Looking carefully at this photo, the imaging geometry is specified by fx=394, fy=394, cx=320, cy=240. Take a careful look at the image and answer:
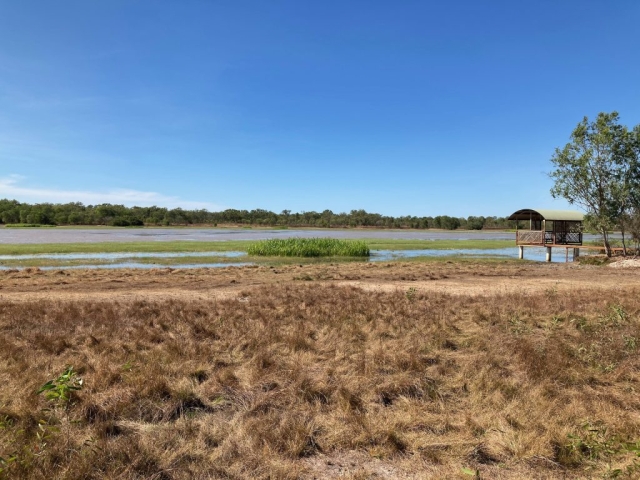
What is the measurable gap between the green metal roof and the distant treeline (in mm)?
119837

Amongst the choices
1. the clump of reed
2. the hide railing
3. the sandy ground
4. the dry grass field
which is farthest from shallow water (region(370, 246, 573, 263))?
the dry grass field

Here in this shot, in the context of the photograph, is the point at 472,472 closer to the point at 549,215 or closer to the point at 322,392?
the point at 322,392

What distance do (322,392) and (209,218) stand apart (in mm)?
187412

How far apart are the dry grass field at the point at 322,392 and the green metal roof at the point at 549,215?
97.9 feet

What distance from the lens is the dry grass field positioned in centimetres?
388

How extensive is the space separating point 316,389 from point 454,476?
2.26m

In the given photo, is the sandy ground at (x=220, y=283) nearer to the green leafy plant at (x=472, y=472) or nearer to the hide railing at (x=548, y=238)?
the green leafy plant at (x=472, y=472)

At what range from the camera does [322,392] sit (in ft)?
17.9

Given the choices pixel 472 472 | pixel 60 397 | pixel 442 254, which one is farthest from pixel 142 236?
pixel 472 472

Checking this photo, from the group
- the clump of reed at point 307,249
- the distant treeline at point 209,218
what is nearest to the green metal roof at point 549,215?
the clump of reed at point 307,249

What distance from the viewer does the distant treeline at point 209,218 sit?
5595 inches

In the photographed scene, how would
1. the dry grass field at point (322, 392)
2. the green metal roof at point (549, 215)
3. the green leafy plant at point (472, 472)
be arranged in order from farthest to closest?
the green metal roof at point (549, 215)
the dry grass field at point (322, 392)
the green leafy plant at point (472, 472)

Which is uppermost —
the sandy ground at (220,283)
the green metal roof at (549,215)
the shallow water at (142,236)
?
the green metal roof at (549,215)

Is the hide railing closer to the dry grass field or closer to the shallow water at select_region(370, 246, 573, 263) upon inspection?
the shallow water at select_region(370, 246, 573, 263)
